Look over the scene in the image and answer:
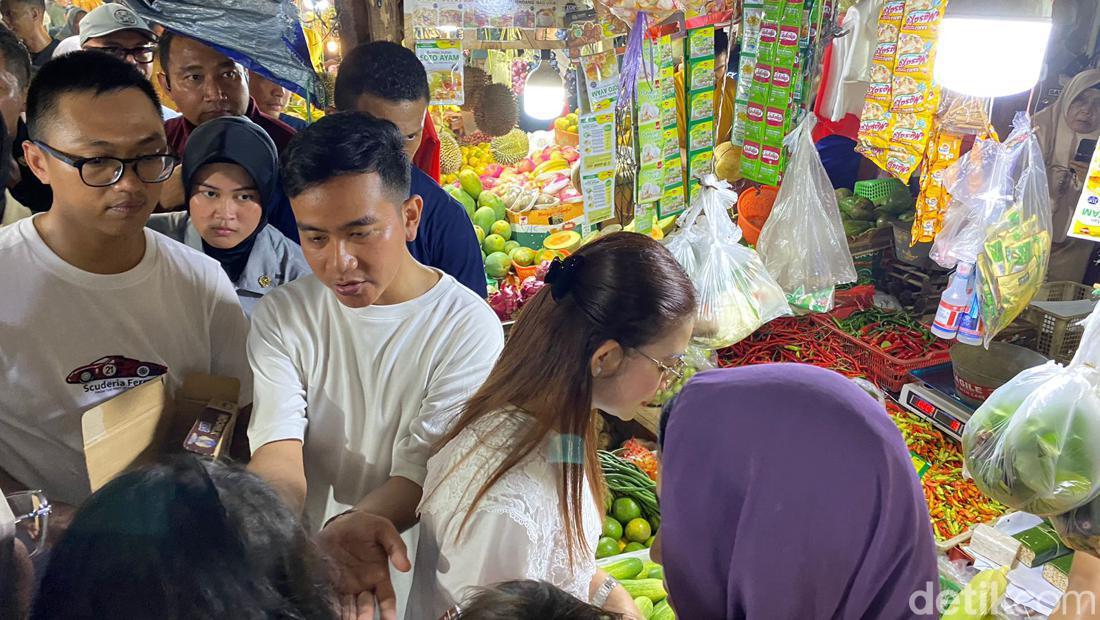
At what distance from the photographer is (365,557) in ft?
4.26

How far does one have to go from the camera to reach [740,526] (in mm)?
1224

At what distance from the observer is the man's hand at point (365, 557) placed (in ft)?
3.98

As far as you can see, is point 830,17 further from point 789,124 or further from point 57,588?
point 57,588

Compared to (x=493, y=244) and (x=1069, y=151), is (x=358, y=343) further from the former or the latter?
(x=1069, y=151)

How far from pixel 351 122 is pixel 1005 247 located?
7.60 ft

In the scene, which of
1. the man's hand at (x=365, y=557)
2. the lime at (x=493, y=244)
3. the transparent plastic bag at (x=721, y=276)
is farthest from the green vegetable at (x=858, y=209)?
the man's hand at (x=365, y=557)

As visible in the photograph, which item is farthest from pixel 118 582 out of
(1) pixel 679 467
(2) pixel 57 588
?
(1) pixel 679 467

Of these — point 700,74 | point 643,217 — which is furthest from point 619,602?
point 700,74

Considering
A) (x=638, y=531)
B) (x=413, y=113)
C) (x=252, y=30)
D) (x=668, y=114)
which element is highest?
(x=252, y=30)

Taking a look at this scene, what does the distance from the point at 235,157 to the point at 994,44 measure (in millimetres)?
2369

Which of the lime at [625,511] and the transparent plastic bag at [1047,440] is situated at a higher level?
the transparent plastic bag at [1047,440]

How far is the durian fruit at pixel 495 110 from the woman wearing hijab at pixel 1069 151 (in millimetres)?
3041

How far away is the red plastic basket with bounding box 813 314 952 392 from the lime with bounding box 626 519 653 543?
144 centimetres

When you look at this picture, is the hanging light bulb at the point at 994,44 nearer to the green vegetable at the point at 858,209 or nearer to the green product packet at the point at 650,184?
the green product packet at the point at 650,184
